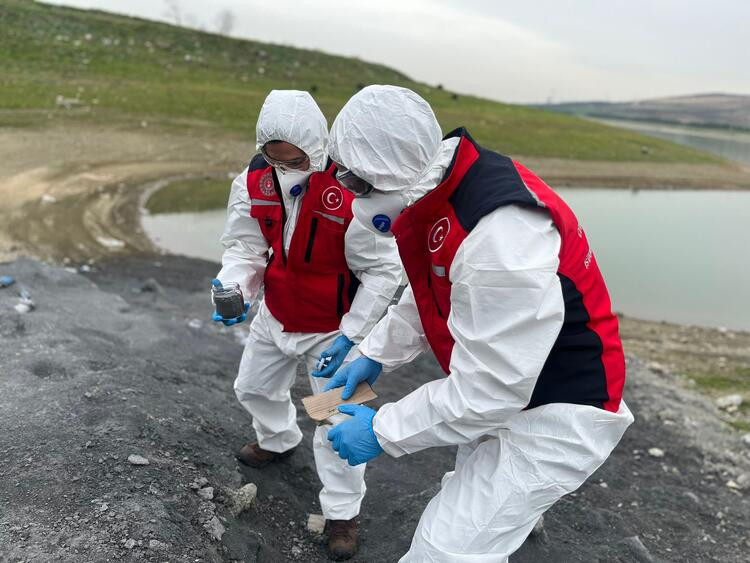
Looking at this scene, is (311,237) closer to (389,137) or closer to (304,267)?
(304,267)

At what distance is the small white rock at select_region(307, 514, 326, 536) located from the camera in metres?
3.54

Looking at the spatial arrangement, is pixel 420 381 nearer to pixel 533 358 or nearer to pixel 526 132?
pixel 533 358

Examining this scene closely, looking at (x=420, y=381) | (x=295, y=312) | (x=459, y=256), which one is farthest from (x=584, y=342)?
(x=420, y=381)

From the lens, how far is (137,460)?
3186 mm

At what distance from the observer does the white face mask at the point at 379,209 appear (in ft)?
8.28

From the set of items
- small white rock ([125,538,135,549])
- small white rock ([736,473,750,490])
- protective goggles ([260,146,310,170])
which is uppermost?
protective goggles ([260,146,310,170])

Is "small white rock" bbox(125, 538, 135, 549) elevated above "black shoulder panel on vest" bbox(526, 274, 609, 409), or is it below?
below

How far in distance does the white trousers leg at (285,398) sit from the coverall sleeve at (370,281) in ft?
0.51

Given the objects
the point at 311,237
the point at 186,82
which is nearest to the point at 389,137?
the point at 311,237

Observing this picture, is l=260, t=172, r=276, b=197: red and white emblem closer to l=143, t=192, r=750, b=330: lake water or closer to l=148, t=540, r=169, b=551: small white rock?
l=148, t=540, r=169, b=551: small white rock

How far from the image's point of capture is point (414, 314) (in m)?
2.82

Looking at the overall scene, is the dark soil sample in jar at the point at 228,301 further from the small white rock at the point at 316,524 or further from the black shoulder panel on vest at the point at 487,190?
the black shoulder panel on vest at the point at 487,190

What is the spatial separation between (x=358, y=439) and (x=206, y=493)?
3.99 feet

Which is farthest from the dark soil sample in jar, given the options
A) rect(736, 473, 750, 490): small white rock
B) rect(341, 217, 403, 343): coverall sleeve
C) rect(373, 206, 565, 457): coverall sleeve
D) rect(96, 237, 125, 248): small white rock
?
rect(96, 237, 125, 248): small white rock
